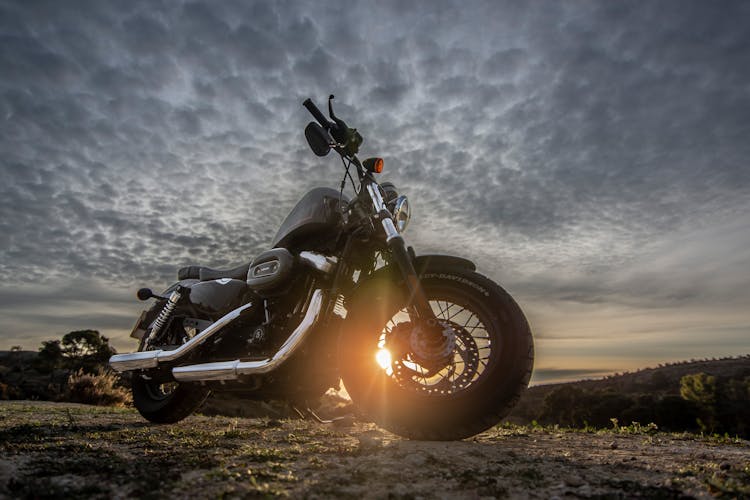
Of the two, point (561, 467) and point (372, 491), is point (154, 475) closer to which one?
point (372, 491)

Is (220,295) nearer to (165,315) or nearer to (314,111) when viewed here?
(165,315)

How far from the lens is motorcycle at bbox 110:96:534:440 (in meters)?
3.19

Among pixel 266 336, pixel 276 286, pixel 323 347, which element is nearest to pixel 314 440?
pixel 323 347

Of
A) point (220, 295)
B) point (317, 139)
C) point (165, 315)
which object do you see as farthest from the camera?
point (165, 315)

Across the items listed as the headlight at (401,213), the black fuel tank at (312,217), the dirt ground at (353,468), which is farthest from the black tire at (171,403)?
the headlight at (401,213)

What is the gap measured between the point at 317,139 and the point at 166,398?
A: 344cm

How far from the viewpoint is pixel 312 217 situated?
13.8 ft

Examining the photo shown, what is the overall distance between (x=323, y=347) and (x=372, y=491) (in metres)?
1.83

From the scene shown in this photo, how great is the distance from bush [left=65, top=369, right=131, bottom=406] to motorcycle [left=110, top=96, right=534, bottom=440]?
7.00m

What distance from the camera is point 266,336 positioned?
13.4ft

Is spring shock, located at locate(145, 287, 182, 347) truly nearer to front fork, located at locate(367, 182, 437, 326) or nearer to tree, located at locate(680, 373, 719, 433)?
front fork, located at locate(367, 182, 437, 326)

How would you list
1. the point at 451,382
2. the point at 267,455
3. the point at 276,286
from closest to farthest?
the point at 267,455, the point at 451,382, the point at 276,286

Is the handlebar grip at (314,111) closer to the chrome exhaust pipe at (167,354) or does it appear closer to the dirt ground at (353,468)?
the chrome exhaust pipe at (167,354)

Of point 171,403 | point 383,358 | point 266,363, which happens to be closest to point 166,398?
point 171,403
